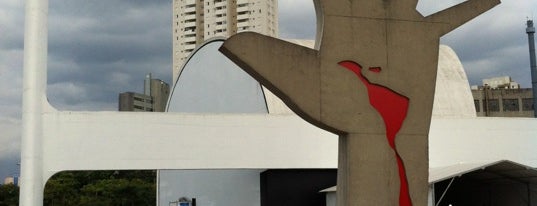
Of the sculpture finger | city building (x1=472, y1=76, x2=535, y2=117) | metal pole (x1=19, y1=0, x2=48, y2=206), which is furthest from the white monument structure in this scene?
city building (x1=472, y1=76, x2=535, y2=117)

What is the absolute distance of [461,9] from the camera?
13992 mm

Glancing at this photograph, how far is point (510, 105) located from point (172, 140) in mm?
57515

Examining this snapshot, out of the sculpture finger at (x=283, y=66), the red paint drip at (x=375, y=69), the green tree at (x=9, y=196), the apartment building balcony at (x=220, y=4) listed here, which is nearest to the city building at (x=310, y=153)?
the red paint drip at (x=375, y=69)

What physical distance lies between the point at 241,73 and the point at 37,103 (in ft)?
29.6

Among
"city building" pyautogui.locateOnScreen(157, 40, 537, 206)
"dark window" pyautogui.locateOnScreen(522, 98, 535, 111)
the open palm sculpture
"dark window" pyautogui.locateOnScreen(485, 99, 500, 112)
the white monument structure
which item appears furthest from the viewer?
"dark window" pyautogui.locateOnScreen(485, 99, 500, 112)

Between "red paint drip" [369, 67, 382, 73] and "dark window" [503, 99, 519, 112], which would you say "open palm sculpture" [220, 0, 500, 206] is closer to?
"red paint drip" [369, 67, 382, 73]

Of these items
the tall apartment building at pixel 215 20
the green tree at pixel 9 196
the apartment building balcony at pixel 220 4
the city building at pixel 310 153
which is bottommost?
the green tree at pixel 9 196

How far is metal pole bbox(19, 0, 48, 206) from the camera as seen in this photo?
73.3 feet

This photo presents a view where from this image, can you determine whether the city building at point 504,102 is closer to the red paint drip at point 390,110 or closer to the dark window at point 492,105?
the dark window at point 492,105

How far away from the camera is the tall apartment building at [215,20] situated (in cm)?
9662

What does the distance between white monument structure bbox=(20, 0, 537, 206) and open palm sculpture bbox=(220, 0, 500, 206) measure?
25.8 feet

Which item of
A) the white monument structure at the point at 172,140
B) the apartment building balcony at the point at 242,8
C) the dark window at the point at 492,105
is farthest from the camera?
the apartment building balcony at the point at 242,8

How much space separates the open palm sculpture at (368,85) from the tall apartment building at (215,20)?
8005 centimetres

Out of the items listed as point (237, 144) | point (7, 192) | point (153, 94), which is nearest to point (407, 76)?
point (237, 144)
